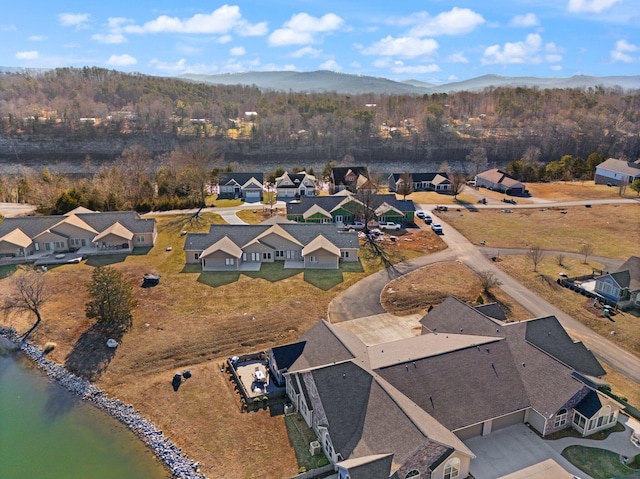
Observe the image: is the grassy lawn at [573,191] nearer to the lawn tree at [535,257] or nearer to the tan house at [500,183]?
the tan house at [500,183]

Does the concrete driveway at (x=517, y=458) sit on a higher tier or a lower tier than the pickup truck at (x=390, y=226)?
lower

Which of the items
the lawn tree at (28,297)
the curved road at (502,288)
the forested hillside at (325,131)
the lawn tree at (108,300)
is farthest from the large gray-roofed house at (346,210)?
the forested hillside at (325,131)

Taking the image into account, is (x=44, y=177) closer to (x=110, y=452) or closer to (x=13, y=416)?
(x=13, y=416)

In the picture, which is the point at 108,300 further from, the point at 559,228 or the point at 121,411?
the point at 559,228

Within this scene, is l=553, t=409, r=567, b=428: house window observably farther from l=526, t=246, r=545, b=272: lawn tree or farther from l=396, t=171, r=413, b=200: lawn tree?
l=396, t=171, r=413, b=200: lawn tree

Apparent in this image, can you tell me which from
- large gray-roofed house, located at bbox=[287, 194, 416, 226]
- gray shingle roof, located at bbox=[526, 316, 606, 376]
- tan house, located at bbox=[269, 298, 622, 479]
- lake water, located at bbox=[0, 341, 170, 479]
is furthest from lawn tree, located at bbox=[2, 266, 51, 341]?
gray shingle roof, located at bbox=[526, 316, 606, 376]

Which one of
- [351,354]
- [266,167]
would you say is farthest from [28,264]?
[266,167]
